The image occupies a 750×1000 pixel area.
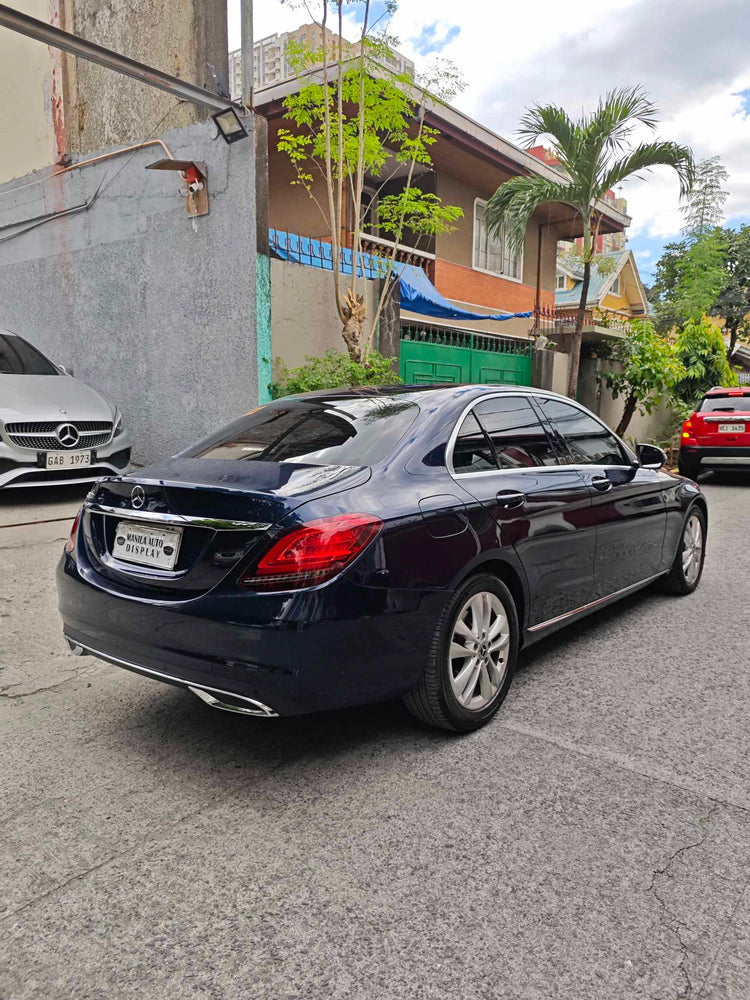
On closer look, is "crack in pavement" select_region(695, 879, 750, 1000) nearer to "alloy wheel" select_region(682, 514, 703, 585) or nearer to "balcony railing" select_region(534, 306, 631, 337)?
"alloy wheel" select_region(682, 514, 703, 585)

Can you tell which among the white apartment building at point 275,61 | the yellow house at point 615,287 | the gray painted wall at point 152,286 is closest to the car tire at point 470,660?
the gray painted wall at point 152,286

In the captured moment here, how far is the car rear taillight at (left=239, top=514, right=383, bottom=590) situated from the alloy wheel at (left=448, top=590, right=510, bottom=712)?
663 millimetres

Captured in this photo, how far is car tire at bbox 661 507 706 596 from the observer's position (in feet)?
17.4

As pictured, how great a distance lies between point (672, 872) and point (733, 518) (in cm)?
748

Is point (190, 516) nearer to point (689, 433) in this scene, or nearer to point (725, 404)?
point (689, 433)

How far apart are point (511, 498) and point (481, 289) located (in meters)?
14.4

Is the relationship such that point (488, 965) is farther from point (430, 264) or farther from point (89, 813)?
point (430, 264)

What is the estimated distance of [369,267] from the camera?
1055 cm

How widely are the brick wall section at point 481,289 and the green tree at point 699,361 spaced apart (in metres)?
3.64

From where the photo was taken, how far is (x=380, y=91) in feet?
32.3

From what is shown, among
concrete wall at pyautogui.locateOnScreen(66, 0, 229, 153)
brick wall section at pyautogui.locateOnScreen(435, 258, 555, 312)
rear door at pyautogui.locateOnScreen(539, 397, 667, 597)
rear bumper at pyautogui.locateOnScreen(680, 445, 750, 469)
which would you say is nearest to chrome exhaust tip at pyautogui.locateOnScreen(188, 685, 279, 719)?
rear door at pyautogui.locateOnScreen(539, 397, 667, 597)

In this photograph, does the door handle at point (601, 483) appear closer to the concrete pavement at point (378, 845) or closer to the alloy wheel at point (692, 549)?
the concrete pavement at point (378, 845)

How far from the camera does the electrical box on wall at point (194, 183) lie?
8.80 metres

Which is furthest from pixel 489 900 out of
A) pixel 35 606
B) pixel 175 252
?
pixel 175 252
